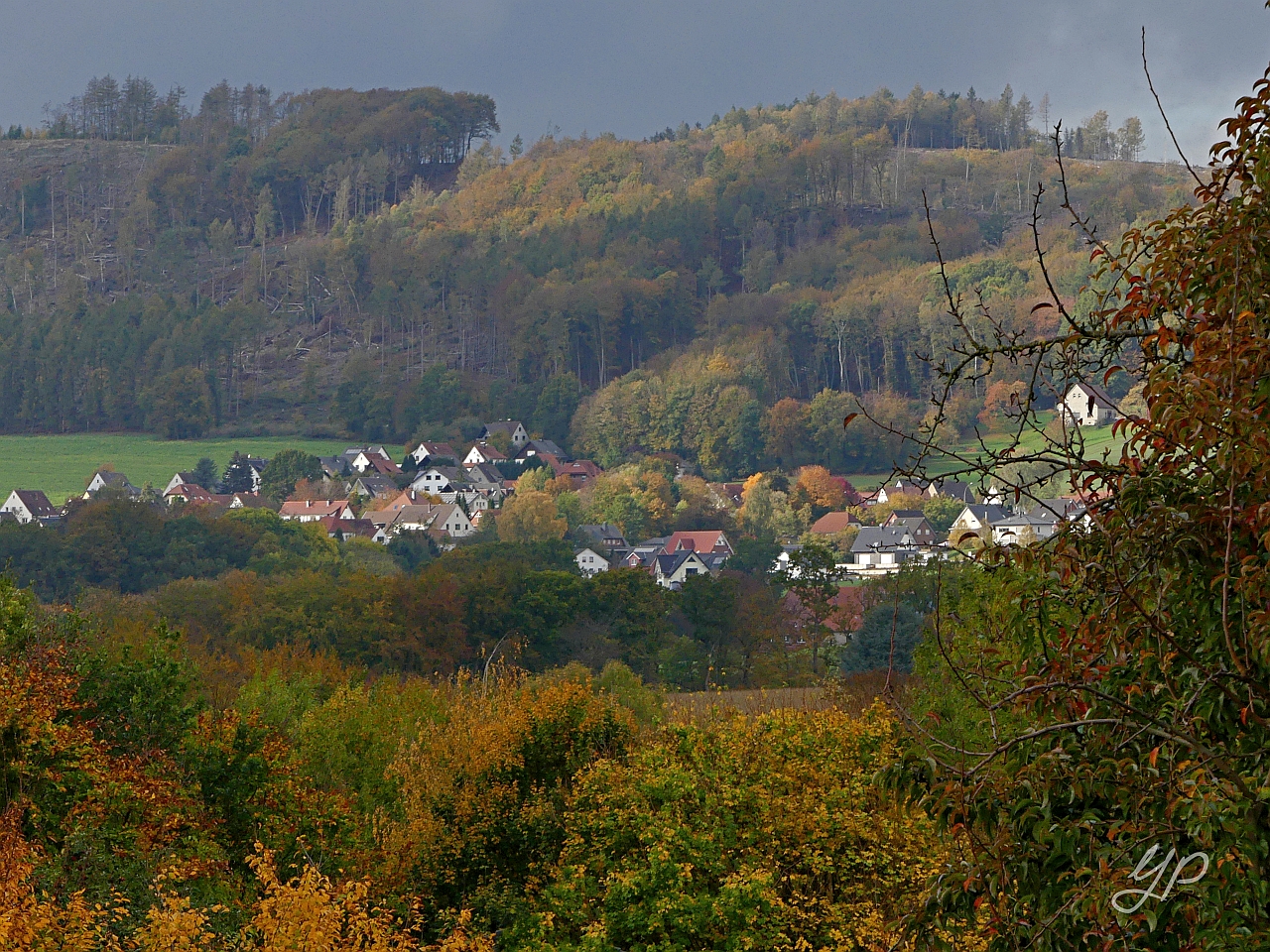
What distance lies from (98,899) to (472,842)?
279 inches

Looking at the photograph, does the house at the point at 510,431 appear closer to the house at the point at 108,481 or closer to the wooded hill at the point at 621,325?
the wooded hill at the point at 621,325

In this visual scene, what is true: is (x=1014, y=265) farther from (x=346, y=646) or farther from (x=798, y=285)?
(x=346, y=646)

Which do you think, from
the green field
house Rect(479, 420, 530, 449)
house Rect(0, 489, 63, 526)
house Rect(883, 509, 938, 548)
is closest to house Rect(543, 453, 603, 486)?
house Rect(479, 420, 530, 449)

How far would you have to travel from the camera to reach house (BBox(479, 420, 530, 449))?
154m

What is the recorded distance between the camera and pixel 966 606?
2469cm

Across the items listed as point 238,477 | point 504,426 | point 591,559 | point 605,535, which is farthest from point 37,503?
point 504,426

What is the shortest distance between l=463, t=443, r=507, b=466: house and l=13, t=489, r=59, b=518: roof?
42.7m

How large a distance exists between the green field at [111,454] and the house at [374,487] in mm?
14179

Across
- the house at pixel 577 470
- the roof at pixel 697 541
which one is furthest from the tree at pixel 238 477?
the roof at pixel 697 541

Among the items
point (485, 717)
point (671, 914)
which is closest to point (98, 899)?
point (671, 914)

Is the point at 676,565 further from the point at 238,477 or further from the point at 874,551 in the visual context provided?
the point at 238,477

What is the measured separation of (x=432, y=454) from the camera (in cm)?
14525

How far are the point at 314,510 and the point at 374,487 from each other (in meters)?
12.4

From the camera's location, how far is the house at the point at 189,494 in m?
114
